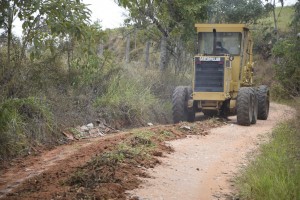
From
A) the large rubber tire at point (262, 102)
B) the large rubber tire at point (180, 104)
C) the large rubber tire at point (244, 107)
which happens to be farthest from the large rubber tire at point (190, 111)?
the large rubber tire at point (262, 102)

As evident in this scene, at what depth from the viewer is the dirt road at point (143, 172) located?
21.5 ft

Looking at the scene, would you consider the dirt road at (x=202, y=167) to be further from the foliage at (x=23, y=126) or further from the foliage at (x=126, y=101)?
the foliage at (x=126, y=101)

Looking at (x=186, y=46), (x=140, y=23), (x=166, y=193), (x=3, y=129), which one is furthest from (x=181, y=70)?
(x=166, y=193)

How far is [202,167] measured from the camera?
336 inches

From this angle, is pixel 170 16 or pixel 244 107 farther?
pixel 170 16

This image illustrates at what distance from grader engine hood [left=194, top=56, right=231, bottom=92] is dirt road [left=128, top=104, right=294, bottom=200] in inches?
86.3

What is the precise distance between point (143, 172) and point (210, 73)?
7.93m

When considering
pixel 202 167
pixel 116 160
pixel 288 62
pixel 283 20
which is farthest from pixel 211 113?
pixel 283 20

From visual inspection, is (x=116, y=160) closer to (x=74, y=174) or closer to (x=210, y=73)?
(x=74, y=174)

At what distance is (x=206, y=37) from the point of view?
1578 cm

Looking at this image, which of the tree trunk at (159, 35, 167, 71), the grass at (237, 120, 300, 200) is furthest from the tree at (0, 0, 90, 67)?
the tree trunk at (159, 35, 167, 71)

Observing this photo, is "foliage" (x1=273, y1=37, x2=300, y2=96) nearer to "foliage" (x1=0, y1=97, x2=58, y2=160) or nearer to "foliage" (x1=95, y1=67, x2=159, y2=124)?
"foliage" (x1=95, y1=67, x2=159, y2=124)

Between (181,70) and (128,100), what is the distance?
7.51 m

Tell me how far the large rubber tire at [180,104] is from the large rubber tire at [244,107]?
1.78m
